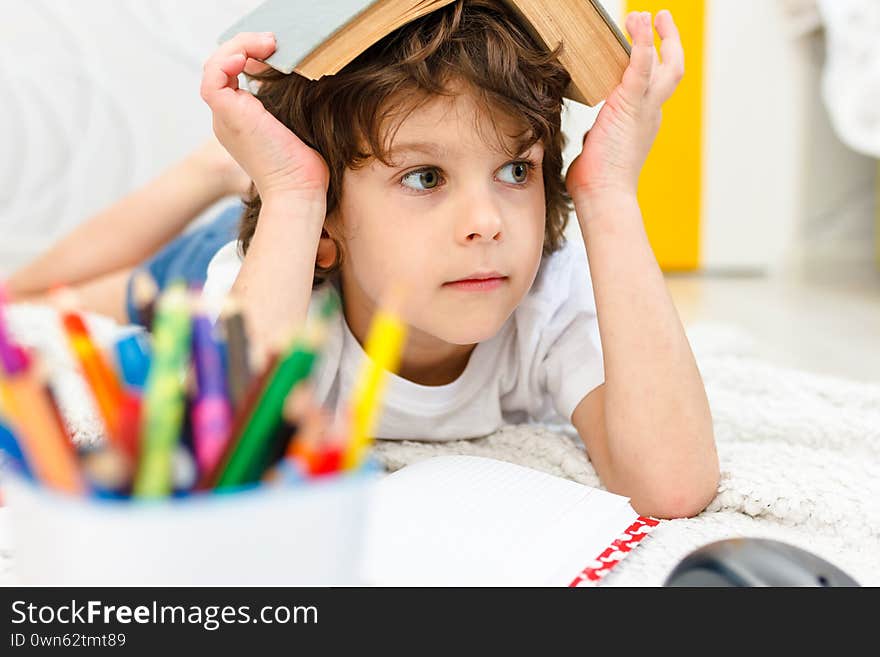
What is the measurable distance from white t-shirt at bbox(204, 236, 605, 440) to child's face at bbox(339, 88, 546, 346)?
119mm

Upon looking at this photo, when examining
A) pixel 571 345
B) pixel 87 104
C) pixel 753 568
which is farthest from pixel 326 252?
pixel 87 104

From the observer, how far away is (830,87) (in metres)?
2.11

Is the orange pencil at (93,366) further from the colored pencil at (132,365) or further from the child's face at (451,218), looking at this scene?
the child's face at (451,218)

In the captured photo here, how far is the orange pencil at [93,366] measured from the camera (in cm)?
29

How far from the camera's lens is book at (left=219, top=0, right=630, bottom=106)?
1.89 ft

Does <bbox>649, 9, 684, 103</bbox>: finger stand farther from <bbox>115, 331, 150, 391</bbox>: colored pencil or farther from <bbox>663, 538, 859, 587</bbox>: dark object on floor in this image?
<bbox>115, 331, 150, 391</bbox>: colored pencil

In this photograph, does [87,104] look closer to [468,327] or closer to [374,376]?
[468,327]

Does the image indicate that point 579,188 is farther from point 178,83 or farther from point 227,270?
point 178,83

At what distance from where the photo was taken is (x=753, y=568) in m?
0.43

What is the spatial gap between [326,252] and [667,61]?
11.9 inches

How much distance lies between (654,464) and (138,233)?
33.2 inches

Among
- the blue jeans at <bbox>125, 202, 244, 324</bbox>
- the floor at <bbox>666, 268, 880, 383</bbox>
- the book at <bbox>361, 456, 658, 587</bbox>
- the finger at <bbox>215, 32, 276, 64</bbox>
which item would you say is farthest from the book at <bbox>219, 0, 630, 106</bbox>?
the floor at <bbox>666, 268, 880, 383</bbox>

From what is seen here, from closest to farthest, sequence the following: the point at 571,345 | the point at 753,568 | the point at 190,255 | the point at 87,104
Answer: the point at 753,568, the point at 571,345, the point at 190,255, the point at 87,104
